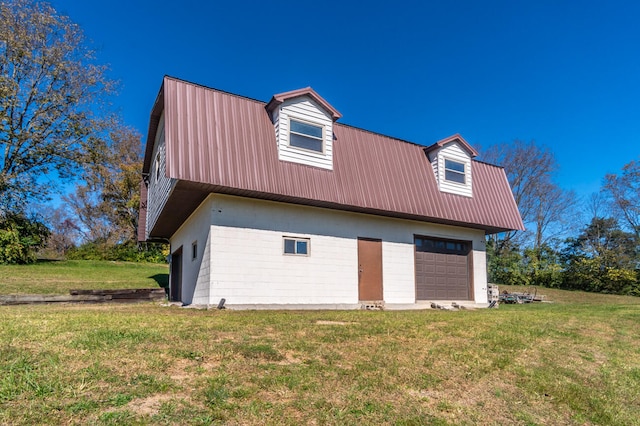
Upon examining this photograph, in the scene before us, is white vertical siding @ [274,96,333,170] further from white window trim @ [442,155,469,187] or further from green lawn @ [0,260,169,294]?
green lawn @ [0,260,169,294]

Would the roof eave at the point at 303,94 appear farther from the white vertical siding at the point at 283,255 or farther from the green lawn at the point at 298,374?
the green lawn at the point at 298,374

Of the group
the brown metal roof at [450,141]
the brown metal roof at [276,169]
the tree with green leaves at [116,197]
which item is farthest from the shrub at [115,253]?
the brown metal roof at [450,141]

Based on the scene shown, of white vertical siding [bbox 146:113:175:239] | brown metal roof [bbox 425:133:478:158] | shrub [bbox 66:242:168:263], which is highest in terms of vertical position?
brown metal roof [bbox 425:133:478:158]

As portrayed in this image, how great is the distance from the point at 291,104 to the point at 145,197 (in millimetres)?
8142

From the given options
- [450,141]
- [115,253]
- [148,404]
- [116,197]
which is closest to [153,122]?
[450,141]

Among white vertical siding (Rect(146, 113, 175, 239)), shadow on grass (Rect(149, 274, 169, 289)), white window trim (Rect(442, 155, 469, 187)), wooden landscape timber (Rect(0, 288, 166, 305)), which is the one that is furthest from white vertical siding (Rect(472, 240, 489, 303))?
shadow on grass (Rect(149, 274, 169, 289))

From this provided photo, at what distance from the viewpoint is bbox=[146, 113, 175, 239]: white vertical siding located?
35.7 ft

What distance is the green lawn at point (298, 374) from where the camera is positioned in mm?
3438

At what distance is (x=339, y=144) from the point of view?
476 inches

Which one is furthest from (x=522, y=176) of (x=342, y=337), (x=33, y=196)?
(x=33, y=196)

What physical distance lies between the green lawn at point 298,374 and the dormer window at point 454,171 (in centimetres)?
769

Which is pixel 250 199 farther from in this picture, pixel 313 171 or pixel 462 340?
pixel 462 340

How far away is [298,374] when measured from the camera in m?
4.37

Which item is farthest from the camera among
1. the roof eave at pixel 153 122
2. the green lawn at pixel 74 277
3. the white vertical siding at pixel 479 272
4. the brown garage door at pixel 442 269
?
the white vertical siding at pixel 479 272
